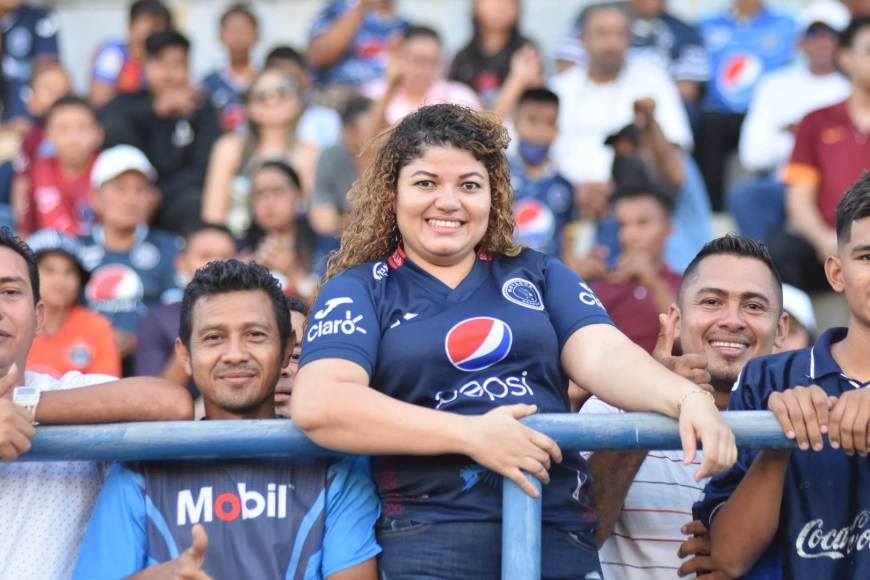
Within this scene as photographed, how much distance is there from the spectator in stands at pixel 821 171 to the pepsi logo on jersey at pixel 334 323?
4.61 metres

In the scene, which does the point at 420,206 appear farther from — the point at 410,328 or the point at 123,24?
the point at 123,24

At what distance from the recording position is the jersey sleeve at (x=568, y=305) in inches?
151

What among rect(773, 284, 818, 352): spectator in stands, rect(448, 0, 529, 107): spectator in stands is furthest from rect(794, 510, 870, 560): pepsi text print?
rect(448, 0, 529, 107): spectator in stands

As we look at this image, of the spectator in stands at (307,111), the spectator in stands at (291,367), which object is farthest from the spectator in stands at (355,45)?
the spectator in stands at (291,367)

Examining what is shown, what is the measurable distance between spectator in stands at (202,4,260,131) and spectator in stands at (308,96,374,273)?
5.03 ft

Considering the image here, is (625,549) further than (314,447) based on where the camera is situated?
Yes

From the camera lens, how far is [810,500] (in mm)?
3699

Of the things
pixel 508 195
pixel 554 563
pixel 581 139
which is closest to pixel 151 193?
pixel 581 139

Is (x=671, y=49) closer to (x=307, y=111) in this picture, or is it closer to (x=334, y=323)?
(x=307, y=111)

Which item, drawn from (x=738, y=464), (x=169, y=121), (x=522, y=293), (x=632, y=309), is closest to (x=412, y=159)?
(x=522, y=293)

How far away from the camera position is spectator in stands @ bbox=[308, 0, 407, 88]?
1086 centimetres

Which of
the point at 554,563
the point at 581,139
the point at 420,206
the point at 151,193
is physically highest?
the point at 581,139

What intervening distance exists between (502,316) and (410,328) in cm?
22

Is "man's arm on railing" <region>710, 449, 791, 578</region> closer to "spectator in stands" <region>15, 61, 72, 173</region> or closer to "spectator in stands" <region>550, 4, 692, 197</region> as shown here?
"spectator in stands" <region>550, 4, 692, 197</region>
